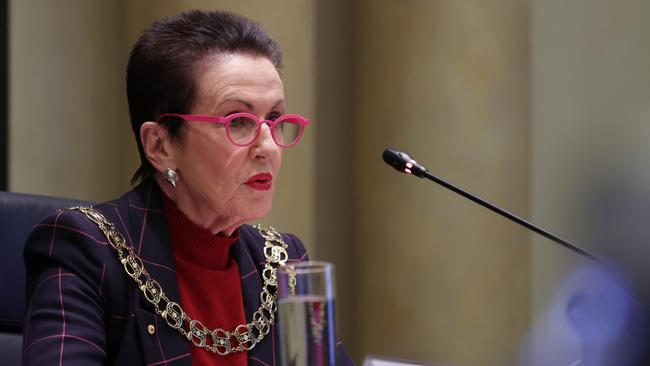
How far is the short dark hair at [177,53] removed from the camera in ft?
5.61

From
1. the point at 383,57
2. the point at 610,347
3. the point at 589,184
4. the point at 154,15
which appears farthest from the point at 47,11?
the point at 610,347

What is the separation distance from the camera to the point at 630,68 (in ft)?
10.9

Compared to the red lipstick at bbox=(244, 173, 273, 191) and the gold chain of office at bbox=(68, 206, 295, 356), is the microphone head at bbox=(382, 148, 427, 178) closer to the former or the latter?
the red lipstick at bbox=(244, 173, 273, 191)

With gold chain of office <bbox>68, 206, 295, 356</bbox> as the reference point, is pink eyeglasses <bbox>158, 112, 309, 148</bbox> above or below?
above

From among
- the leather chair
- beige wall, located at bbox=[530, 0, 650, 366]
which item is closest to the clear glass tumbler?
the leather chair

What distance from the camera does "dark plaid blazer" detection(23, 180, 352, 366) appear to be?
1503 mm

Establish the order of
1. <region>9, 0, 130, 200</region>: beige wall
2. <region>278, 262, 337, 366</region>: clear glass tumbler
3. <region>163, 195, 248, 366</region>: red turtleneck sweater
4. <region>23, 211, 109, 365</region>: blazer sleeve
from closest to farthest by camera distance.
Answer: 1. <region>278, 262, 337, 366</region>: clear glass tumbler
2. <region>23, 211, 109, 365</region>: blazer sleeve
3. <region>163, 195, 248, 366</region>: red turtleneck sweater
4. <region>9, 0, 130, 200</region>: beige wall

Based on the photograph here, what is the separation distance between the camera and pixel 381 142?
2.91m

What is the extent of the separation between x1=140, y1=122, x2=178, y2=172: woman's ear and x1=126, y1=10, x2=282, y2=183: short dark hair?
0.02 meters

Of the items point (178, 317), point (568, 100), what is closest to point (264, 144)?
point (178, 317)

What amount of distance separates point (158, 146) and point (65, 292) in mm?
330

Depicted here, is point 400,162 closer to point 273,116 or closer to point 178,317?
point 273,116

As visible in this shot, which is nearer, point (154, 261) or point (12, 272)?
point (154, 261)

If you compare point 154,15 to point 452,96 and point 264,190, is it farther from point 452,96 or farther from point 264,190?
point 264,190
